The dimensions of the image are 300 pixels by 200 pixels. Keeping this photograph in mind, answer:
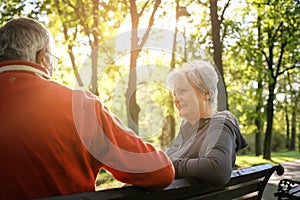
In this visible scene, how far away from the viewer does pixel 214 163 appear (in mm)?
2533

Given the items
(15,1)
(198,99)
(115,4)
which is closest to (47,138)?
(198,99)

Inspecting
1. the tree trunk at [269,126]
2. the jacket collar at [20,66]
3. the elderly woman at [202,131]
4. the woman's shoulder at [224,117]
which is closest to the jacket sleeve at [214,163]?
the elderly woman at [202,131]

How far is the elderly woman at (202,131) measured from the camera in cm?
255

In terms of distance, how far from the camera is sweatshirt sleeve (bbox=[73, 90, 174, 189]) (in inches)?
77.1

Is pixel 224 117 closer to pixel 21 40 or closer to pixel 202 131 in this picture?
pixel 202 131

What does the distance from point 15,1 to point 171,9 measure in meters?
6.28

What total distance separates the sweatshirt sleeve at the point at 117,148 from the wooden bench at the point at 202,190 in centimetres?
6

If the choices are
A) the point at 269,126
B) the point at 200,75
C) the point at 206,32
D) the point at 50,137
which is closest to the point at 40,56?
the point at 50,137

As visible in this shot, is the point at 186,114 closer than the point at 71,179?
No

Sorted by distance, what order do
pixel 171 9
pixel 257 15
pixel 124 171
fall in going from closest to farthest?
pixel 124 171 < pixel 171 9 < pixel 257 15

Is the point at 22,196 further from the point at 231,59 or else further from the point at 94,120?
the point at 231,59

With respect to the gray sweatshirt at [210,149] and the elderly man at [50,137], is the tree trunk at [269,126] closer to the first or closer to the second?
the gray sweatshirt at [210,149]

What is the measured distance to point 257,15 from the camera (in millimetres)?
22156

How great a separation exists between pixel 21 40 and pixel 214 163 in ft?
3.96
